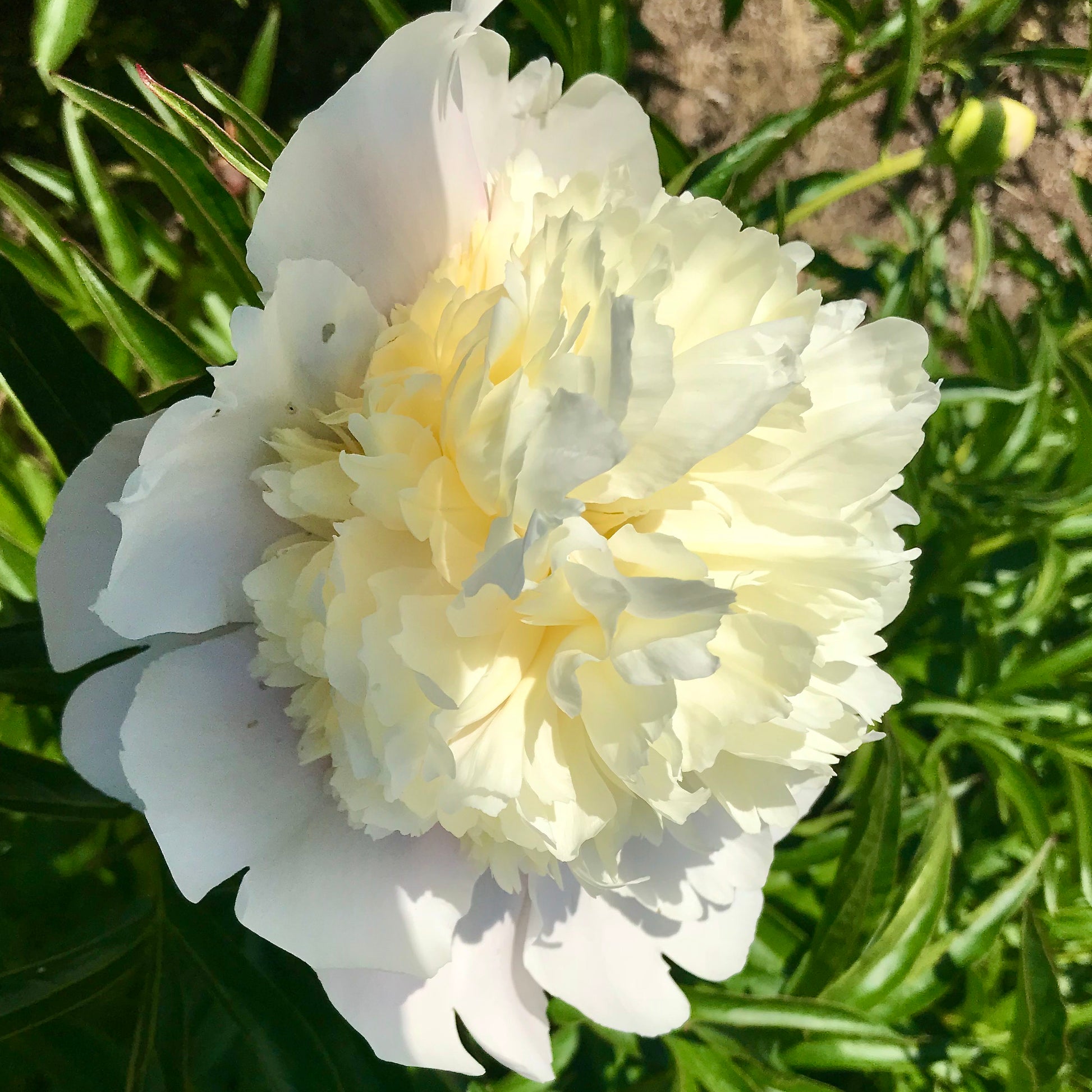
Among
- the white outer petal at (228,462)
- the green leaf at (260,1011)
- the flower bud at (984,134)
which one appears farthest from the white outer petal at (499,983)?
the flower bud at (984,134)

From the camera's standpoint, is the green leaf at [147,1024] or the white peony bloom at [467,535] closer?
the white peony bloom at [467,535]

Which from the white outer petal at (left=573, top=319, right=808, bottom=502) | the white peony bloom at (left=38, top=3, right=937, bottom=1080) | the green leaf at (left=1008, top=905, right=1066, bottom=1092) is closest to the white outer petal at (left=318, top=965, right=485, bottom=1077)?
the white peony bloom at (left=38, top=3, right=937, bottom=1080)

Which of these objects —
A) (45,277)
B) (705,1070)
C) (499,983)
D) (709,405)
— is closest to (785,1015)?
(705,1070)

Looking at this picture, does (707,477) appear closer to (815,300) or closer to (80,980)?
(815,300)

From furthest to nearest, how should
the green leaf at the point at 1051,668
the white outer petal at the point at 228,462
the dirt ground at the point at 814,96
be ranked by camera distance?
the dirt ground at the point at 814,96, the green leaf at the point at 1051,668, the white outer petal at the point at 228,462

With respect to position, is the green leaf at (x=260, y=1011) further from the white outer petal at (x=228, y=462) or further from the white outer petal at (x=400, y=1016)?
the white outer petal at (x=228, y=462)

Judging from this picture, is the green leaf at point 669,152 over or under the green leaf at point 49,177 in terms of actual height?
under
